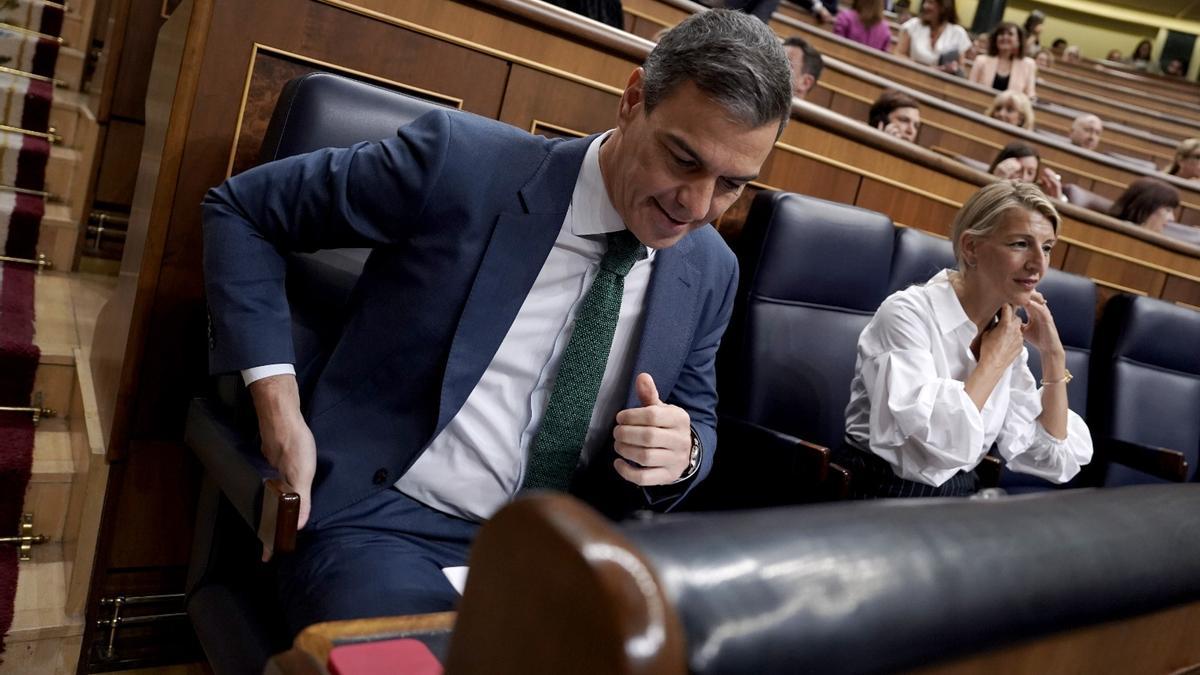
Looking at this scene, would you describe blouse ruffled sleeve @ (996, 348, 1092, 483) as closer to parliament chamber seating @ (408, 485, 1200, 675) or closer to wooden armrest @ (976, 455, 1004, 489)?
wooden armrest @ (976, 455, 1004, 489)

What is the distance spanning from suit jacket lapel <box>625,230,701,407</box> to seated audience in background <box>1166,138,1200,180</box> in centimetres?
274

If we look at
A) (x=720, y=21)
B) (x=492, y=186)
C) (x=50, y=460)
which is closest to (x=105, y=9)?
(x=50, y=460)

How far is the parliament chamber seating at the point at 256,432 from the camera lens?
1.89ft

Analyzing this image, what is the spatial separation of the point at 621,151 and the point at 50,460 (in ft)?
2.24

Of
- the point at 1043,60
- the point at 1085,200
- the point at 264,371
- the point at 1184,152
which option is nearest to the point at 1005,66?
the point at 1184,152

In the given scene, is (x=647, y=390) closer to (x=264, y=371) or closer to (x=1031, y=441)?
(x=264, y=371)

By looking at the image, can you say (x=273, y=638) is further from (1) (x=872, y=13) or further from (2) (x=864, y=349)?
(1) (x=872, y=13)

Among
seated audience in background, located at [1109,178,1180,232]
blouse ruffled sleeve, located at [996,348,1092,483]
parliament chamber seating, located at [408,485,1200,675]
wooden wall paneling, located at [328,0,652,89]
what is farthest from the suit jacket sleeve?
seated audience in background, located at [1109,178,1180,232]

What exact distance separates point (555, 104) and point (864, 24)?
2.70 metres

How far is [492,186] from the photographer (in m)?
0.65

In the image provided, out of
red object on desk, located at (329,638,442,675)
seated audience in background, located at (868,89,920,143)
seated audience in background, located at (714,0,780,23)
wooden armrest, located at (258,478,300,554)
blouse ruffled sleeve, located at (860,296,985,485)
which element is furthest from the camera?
seated audience in background, located at (868,89,920,143)

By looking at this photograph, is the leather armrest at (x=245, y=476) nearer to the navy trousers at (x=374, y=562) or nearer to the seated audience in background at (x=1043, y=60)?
the navy trousers at (x=374, y=562)

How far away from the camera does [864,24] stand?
10.9 ft

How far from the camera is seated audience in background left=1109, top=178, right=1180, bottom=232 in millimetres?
2127
